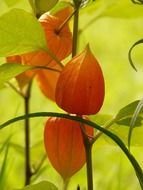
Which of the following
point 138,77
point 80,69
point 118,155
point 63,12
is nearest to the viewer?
point 80,69

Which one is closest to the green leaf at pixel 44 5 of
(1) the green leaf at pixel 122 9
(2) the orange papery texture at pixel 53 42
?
(2) the orange papery texture at pixel 53 42

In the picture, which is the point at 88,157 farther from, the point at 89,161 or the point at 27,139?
Answer: the point at 27,139

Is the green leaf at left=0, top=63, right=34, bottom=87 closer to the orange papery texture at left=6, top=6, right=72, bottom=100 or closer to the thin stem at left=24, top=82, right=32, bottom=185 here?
the orange papery texture at left=6, top=6, right=72, bottom=100

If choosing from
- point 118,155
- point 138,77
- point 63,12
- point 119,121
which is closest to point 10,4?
point 63,12

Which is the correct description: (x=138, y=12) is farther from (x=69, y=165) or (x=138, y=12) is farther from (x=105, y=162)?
(x=105, y=162)

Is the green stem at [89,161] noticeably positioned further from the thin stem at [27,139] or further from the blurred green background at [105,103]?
the thin stem at [27,139]

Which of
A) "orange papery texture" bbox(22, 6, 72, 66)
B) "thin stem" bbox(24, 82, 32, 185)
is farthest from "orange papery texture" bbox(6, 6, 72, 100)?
"thin stem" bbox(24, 82, 32, 185)
